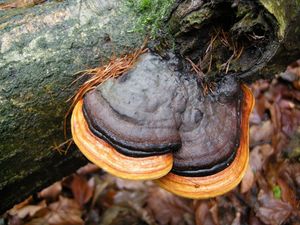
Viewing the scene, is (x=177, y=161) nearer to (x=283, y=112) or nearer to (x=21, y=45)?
(x=21, y=45)

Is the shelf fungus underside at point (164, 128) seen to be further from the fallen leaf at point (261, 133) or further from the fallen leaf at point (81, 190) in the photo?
the fallen leaf at point (261, 133)

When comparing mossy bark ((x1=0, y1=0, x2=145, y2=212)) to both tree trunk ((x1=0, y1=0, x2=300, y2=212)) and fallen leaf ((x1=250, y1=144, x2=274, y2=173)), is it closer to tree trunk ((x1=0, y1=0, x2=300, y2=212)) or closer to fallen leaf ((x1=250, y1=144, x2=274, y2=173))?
tree trunk ((x1=0, y1=0, x2=300, y2=212))

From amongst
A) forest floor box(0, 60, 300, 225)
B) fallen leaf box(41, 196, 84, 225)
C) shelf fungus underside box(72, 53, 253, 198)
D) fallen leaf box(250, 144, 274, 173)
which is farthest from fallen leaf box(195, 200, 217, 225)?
shelf fungus underside box(72, 53, 253, 198)

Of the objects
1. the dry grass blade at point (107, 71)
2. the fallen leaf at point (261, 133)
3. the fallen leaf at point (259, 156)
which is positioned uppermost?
the dry grass blade at point (107, 71)

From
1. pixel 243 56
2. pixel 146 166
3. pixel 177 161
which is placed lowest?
pixel 177 161

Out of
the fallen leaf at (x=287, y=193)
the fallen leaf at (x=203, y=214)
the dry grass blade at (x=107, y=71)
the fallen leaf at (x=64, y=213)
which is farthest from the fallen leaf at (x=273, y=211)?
the dry grass blade at (x=107, y=71)

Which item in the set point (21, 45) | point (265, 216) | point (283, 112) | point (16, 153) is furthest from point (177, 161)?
point (283, 112)

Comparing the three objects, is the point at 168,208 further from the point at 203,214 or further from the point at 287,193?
the point at 287,193
